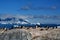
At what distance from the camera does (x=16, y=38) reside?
15.8 metres

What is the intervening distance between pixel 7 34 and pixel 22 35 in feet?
3.65

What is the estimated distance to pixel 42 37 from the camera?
1745 centimetres

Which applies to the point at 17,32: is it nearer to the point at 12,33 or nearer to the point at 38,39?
the point at 12,33

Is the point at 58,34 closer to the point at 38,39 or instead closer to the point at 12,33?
the point at 38,39

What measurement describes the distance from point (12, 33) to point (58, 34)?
4.46 metres

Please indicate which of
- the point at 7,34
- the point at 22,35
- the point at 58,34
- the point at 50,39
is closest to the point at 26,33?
the point at 22,35

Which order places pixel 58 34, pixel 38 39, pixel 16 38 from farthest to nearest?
1. pixel 58 34
2. pixel 38 39
3. pixel 16 38

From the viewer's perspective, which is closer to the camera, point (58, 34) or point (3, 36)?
point (3, 36)

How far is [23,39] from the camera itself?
1587 centimetres

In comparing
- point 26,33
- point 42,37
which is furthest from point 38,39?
point 26,33

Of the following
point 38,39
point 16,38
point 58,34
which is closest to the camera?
point 16,38

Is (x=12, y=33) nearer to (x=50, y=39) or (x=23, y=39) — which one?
(x=23, y=39)

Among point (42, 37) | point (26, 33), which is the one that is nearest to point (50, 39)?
point (42, 37)

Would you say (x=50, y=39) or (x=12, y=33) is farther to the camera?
(x=50, y=39)
